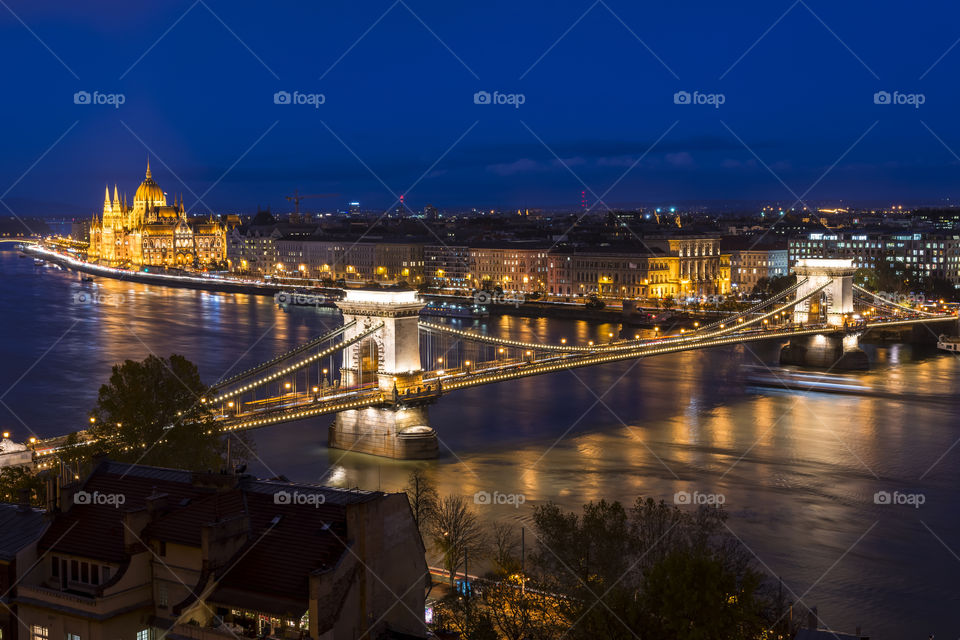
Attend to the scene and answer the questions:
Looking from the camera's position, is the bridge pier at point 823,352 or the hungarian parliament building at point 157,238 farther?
the hungarian parliament building at point 157,238

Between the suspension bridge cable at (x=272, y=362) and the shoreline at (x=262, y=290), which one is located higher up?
the shoreline at (x=262, y=290)

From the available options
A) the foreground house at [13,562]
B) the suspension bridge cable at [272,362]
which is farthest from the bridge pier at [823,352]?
the foreground house at [13,562]

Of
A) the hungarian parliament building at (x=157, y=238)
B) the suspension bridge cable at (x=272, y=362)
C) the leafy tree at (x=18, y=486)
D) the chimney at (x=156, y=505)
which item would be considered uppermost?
the hungarian parliament building at (x=157, y=238)

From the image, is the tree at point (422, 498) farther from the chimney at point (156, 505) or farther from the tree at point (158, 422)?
the chimney at point (156, 505)

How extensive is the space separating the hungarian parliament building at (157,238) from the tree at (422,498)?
2491 inches

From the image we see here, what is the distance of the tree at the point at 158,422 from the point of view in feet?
33.9

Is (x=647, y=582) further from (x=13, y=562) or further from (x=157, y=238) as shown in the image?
(x=157, y=238)

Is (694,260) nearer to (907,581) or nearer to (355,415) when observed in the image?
(355,415)

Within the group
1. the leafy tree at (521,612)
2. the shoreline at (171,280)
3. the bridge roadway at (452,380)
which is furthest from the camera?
the shoreline at (171,280)

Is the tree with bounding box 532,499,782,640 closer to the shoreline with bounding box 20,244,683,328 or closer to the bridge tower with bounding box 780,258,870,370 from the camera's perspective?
the bridge tower with bounding box 780,258,870,370

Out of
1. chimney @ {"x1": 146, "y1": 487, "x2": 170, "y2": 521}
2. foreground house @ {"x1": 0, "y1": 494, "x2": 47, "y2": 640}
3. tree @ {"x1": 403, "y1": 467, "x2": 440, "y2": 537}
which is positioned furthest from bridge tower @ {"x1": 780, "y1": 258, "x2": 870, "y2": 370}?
foreground house @ {"x1": 0, "y1": 494, "x2": 47, "y2": 640}

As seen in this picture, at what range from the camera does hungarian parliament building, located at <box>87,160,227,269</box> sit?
3054 inches

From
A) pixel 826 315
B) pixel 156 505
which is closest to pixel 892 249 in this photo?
pixel 826 315

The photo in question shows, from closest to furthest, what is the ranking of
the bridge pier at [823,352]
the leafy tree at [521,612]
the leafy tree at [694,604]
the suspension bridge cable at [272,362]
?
the leafy tree at [694,604] < the leafy tree at [521,612] < the suspension bridge cable at [272,362] < the bridge pier at [823,352]
